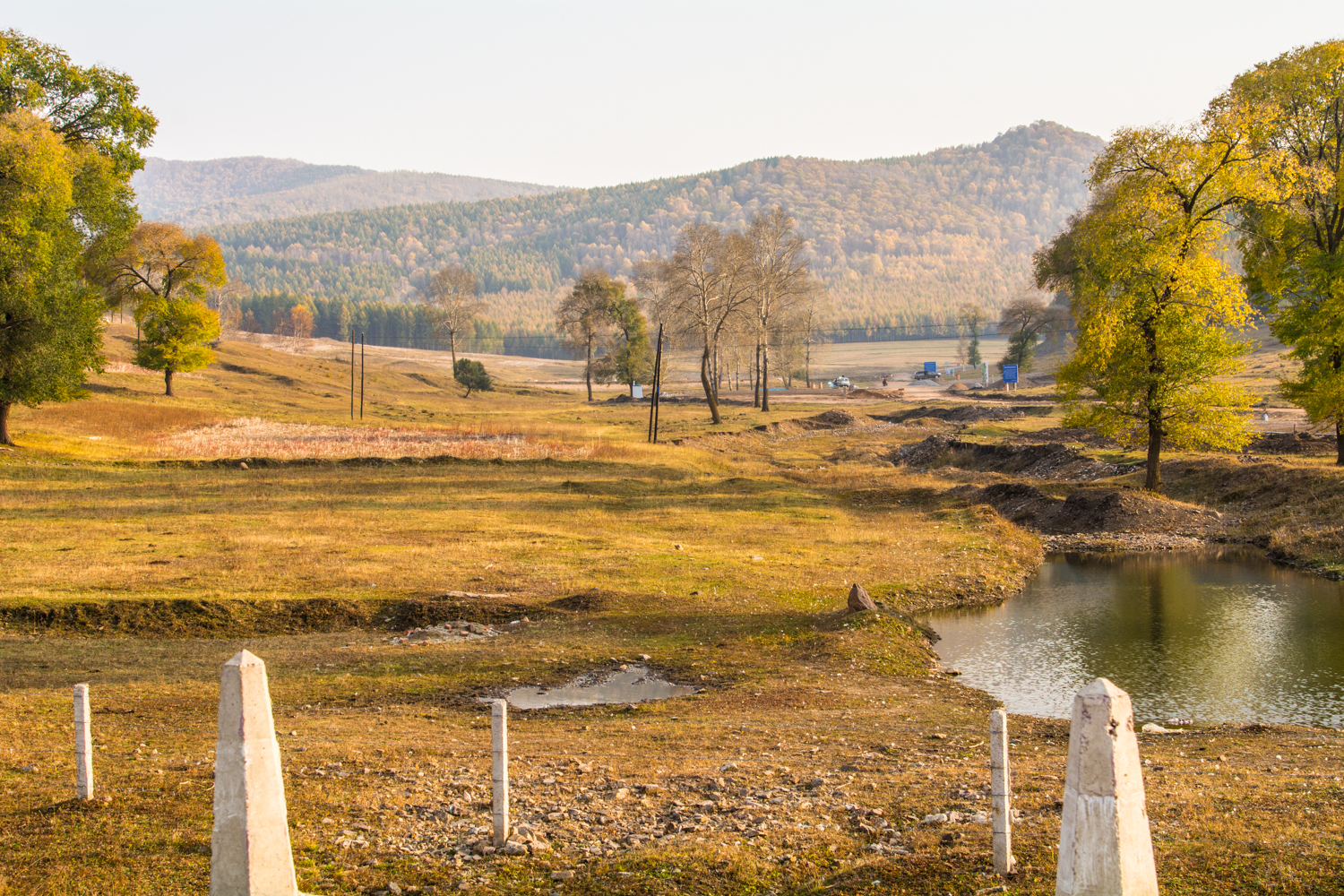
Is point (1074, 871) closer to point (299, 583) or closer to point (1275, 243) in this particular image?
point (299, 583)

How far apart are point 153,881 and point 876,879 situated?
5.27m

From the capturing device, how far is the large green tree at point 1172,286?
109 ft

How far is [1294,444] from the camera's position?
43.0m

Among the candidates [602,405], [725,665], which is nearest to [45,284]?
[725,665]

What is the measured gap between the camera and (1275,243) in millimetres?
37969

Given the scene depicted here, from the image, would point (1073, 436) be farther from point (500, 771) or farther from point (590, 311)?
point (590, 311)

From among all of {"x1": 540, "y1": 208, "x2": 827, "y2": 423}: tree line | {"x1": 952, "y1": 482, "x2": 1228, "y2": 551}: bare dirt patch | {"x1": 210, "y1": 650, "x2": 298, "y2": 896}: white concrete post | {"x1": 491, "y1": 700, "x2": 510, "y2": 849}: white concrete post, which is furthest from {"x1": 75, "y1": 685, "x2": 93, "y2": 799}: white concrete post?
{"x1": 540, "y1": 208, "x2": 827, "y2": 423}: tree line

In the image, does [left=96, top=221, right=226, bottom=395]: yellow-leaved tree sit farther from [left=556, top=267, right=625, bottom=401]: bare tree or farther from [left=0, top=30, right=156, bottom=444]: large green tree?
[left=556, top=267, right=625, bottom=401]: bare tree

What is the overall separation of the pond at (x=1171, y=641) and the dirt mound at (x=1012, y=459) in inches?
556

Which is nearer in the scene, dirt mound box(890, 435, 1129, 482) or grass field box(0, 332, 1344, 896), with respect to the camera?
grass field box(0, 332, 1344, 896)

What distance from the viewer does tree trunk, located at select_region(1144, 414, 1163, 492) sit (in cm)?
3588

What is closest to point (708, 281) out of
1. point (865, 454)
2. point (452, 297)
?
point (865, 454)

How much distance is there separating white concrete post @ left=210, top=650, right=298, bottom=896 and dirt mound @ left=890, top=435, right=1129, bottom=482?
42983mm

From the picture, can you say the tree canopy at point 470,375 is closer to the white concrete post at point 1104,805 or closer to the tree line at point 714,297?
the tree line at point 714,297
